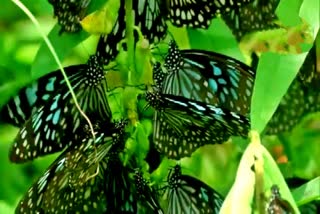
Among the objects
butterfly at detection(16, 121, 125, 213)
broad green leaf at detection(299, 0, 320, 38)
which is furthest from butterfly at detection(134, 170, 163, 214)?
broad green leaf at detection(299, 0, 320, 38)

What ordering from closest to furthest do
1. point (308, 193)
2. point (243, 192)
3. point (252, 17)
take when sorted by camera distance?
point (243, 192) < point (308, 193) < point (252, 17)

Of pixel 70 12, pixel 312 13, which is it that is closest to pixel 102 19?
pixel 70 12

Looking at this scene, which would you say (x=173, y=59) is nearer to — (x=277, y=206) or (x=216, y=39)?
(x=216, y=39)

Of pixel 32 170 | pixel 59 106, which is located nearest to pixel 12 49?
pixel 32 170

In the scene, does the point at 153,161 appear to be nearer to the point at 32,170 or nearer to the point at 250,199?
the point at 250,199

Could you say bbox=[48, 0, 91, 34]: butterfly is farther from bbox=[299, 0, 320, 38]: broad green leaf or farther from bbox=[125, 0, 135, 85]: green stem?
bbox=[299, 0, 320, 38]: broad green leaf
